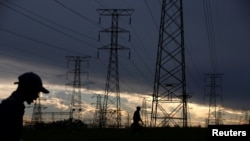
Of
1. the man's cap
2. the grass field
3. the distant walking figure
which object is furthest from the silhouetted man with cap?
the distant walking figure

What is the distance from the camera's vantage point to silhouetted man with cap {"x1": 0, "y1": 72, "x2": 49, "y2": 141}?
19.2 feet

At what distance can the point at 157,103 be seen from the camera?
41.0 metres

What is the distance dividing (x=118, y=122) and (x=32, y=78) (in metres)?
55.5

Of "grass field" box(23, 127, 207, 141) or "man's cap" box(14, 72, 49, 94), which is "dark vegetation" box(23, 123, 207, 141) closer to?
"grass field" box(23, 127, 207, 141)

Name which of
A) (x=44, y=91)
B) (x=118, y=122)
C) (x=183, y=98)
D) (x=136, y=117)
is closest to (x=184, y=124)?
(x=183, y=98)

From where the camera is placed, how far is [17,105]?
5992mm

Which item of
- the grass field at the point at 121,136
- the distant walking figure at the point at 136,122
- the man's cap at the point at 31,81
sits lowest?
the grass field at the point at 121,136

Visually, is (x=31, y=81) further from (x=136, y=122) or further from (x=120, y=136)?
(x=136, y=122)

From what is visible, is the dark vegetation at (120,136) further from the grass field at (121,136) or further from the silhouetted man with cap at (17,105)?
the silhouetted man with cap at (17,105)

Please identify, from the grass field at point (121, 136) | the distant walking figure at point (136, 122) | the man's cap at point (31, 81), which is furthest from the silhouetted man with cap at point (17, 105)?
the distant walking figure at point (136, 122)

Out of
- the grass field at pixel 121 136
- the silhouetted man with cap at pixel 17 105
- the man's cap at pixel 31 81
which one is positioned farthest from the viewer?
the grass field at pixel 121 136

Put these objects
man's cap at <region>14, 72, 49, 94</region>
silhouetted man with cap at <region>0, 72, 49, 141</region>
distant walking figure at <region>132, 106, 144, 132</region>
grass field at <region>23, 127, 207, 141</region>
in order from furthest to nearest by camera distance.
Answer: distant walking figure at <region>132, 106, 144, 132</region>
grass field at <region>23, 127, 207, 141</region>
man's cap at <region>14, 72, 49, 94</region>
silhouetted man with cap at <region>0, 72, 49, 141</region>

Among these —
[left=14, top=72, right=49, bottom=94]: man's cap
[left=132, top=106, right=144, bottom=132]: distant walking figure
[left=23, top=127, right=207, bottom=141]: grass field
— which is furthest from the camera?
[left=132, top=106, right=144, bottom=132]: distant walking figure

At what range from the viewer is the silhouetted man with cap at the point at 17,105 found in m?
5.87
